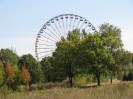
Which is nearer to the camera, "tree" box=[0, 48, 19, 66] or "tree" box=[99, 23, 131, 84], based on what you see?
"tree" box=[99, 23, 131, 84]

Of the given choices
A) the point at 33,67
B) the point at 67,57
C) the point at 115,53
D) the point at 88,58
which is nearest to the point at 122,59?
the point at 115,53

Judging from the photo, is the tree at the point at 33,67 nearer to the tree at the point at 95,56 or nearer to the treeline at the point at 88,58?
the treeline at the point at 88,58

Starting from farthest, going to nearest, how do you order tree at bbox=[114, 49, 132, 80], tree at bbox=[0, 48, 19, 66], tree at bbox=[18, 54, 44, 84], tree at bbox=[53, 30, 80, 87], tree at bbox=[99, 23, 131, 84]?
tree at bbox=[0, 48, 19, 66], tree at bbox=[18, 54, 44, 84], tree at bbox=[53, 30, 80, 87], tree at bbox=[114, 49, 132, 80], tree at bbox=[99, 23, 131, 84]

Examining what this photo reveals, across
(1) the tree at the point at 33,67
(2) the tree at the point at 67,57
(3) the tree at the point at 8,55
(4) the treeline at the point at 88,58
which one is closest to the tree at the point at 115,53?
(4) the treeline at the point at 88,58

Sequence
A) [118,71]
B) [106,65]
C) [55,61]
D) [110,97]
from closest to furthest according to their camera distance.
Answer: [110,97] → [106,65] → [118,71] → [55,61]

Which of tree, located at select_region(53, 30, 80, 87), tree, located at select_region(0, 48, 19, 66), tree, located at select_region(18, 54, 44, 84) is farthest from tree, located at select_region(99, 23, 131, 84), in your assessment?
tree, located at select_region(0, 48, 19, 66)

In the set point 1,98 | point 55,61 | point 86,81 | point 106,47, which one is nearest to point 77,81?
point 86,81

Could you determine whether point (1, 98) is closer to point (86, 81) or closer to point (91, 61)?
point (91, 61)

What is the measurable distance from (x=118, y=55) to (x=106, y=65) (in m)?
5.20

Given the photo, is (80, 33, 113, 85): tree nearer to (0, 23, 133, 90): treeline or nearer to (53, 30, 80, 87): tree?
(0, 23, 133, 90): treeline

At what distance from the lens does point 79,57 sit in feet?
177

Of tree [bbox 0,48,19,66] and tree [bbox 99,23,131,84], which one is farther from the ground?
tree [bbox 0,48,19,66]

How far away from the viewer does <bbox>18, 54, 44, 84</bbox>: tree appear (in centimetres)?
7238

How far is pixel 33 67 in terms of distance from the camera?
75562mm
